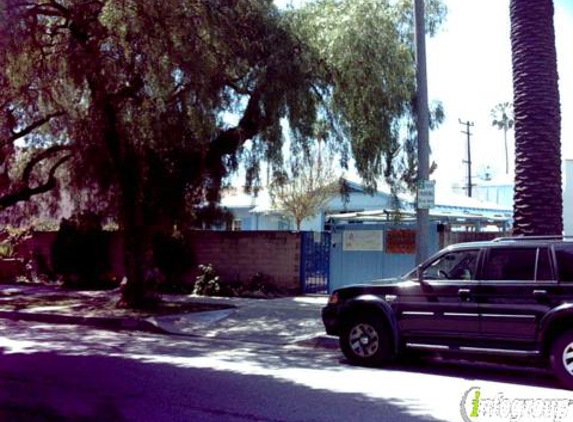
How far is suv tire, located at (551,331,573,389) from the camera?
311 inches

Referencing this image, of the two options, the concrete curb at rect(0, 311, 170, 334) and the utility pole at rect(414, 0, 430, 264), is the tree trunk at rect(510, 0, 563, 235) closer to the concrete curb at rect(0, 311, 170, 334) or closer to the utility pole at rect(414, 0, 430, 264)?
the utility pole at rect(414, 0, 430, 264)

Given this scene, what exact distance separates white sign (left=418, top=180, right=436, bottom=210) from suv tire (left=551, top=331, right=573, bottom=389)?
470cm

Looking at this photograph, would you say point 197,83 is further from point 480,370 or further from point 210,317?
point 480,370

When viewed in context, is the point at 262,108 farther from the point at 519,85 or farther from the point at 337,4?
the point at 519,85

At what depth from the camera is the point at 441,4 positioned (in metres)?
16.0

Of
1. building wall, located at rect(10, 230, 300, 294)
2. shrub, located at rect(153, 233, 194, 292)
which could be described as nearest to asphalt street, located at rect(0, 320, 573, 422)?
building wall, located at rect(10, 230, 300, 294)

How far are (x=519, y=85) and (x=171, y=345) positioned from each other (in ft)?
23.8

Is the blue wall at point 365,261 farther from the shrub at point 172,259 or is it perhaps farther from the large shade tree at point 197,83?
the shrub at point 172,259

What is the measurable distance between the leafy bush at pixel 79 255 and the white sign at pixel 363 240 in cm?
855

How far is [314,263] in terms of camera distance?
1872 centimetres

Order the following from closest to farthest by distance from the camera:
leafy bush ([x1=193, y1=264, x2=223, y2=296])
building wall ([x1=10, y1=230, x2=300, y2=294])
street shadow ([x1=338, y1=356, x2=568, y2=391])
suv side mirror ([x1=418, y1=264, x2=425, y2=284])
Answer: street shadow ([x1=338, y1=356, x2=568, y2=391]) → suv side mirror ([x1=418, y1=264, x2=425, y2=284]) → building wall ([x1=10, y1=230, x2=300, y2=294]) → leafy bush ([x1=193, y1=264, x2=223, y2=296])

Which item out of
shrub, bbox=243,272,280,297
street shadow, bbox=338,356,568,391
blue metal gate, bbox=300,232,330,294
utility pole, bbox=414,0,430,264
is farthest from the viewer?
shrub, bbox=243,272,280,297

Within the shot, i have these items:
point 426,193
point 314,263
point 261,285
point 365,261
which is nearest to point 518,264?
point 426,193

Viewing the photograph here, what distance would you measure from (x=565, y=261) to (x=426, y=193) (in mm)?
4262
